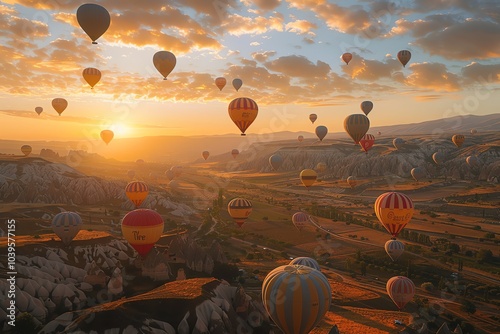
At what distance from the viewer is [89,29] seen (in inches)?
1786

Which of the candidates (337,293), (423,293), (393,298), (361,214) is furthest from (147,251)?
(361,214)

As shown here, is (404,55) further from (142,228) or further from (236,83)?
(142,228)

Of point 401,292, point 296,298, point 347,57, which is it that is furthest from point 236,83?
point 296,298

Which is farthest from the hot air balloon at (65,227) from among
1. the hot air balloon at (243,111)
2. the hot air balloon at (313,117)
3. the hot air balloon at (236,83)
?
the hot air balloon at (313,117)

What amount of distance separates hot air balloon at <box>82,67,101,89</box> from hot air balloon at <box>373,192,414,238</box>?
159ft

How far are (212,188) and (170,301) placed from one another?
12293 centimetres

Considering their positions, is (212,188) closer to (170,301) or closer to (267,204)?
(267,204)

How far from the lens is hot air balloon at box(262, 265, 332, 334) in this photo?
79.2 ft

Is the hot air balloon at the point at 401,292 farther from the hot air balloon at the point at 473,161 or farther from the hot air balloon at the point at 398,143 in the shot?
the hot air balloon at the point at 398,143

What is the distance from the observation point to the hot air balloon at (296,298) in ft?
79.2

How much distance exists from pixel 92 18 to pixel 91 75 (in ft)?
53.5

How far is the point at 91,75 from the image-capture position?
196 feet

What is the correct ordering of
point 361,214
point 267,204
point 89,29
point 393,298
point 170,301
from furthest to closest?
point 267,204, point 361,214, point 89,29, point 393,298, point 170,301

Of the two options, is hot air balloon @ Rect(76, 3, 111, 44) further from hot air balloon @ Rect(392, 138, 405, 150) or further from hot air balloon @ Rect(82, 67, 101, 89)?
hot air balloon @ Rect(392, 138, 405, 150)
